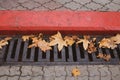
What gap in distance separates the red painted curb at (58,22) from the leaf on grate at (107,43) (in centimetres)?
20

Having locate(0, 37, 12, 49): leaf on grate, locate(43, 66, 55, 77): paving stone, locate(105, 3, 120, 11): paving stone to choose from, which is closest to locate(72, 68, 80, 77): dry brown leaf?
locate(43, 66, 55, 77): paving stone

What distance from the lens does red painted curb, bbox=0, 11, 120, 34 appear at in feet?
13.2

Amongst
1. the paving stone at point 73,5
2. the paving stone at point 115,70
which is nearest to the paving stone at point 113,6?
the paving stone at point 73,5

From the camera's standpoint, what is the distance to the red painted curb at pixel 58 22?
13.2ft

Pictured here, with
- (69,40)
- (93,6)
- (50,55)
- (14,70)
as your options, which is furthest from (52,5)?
(14,70)

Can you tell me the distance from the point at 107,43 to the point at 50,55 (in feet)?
3.15

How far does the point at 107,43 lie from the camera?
391 centimetres

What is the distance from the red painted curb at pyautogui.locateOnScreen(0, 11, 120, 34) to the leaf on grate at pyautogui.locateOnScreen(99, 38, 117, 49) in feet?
0.64

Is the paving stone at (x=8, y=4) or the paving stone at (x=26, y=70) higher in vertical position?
the paving stone at (x=8, y=4)

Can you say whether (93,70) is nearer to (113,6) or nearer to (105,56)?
(105,56)

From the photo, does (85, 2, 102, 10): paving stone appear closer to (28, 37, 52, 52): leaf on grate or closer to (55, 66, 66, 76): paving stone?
(28, 37, 52, 52): leaf on grate

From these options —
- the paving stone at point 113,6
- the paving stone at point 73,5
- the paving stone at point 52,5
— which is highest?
the paving stone at point 113,6

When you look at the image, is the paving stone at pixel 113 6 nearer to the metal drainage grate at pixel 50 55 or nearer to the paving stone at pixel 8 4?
the metal drainage grate at pixel 50 55

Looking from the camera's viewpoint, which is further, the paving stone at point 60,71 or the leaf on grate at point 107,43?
the leaf on grate at point 107,43
